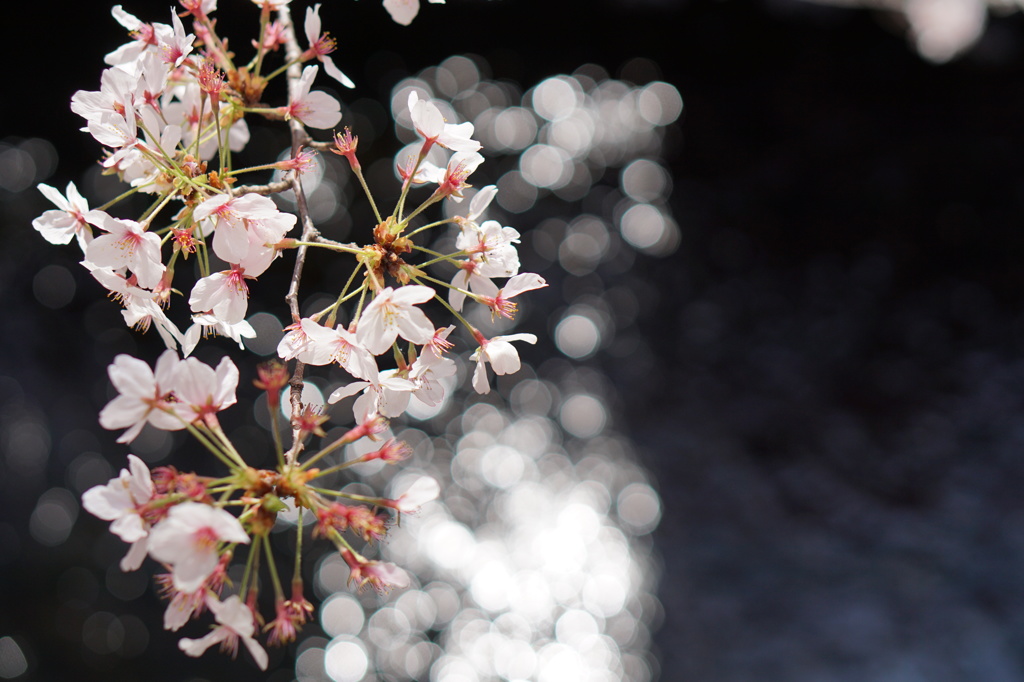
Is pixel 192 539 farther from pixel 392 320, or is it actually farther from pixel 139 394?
pixel 392 320

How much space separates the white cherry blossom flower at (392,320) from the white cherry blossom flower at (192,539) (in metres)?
0.37

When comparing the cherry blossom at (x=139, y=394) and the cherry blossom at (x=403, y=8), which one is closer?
the cherry blossom at (x=139, y=394)

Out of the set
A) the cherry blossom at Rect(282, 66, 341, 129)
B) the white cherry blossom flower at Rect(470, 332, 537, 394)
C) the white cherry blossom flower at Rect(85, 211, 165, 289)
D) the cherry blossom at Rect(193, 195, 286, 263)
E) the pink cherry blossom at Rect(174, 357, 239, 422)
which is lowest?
the pink cherry blossom at Rect(174, 357, 239, 422)

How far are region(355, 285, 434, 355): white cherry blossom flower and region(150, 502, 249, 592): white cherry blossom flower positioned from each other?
37 cm

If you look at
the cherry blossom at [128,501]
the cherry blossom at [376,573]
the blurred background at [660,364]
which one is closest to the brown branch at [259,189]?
the cherry blossom at [128,501]

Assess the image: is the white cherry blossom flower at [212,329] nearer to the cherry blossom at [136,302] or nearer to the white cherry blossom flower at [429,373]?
the cherry blossom at [136,302]

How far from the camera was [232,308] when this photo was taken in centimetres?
136

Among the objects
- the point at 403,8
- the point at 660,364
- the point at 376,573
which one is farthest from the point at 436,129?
the point at 660,364

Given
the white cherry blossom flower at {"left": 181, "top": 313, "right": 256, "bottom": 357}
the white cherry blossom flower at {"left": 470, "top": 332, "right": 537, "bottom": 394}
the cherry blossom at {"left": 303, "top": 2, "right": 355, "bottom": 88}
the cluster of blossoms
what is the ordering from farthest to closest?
the cherry blossom at {"left": 303, "top": 2, "right": 355, "bottom": 88}, the white cherry blossom flower at {"left": 470, "top": 332, "right": 537, "bottom": 394}, the white cherry blossom flower at {"left": 181, "top": 313, "right": 256, "bottom": 357}, the cluster of blossoms

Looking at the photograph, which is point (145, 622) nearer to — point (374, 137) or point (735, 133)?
point (374, 137)

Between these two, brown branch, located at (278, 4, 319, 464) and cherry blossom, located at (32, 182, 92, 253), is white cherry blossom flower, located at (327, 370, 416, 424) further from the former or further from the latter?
cherry blossom, located at (32, 182, 92, 253)

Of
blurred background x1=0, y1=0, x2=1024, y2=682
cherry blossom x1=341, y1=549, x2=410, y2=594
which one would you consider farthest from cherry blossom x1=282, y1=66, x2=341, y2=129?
blurred background x1=0, y1=0, x2=1024, y2=682

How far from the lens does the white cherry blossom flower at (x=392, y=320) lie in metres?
1.25

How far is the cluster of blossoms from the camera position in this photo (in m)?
1.13
